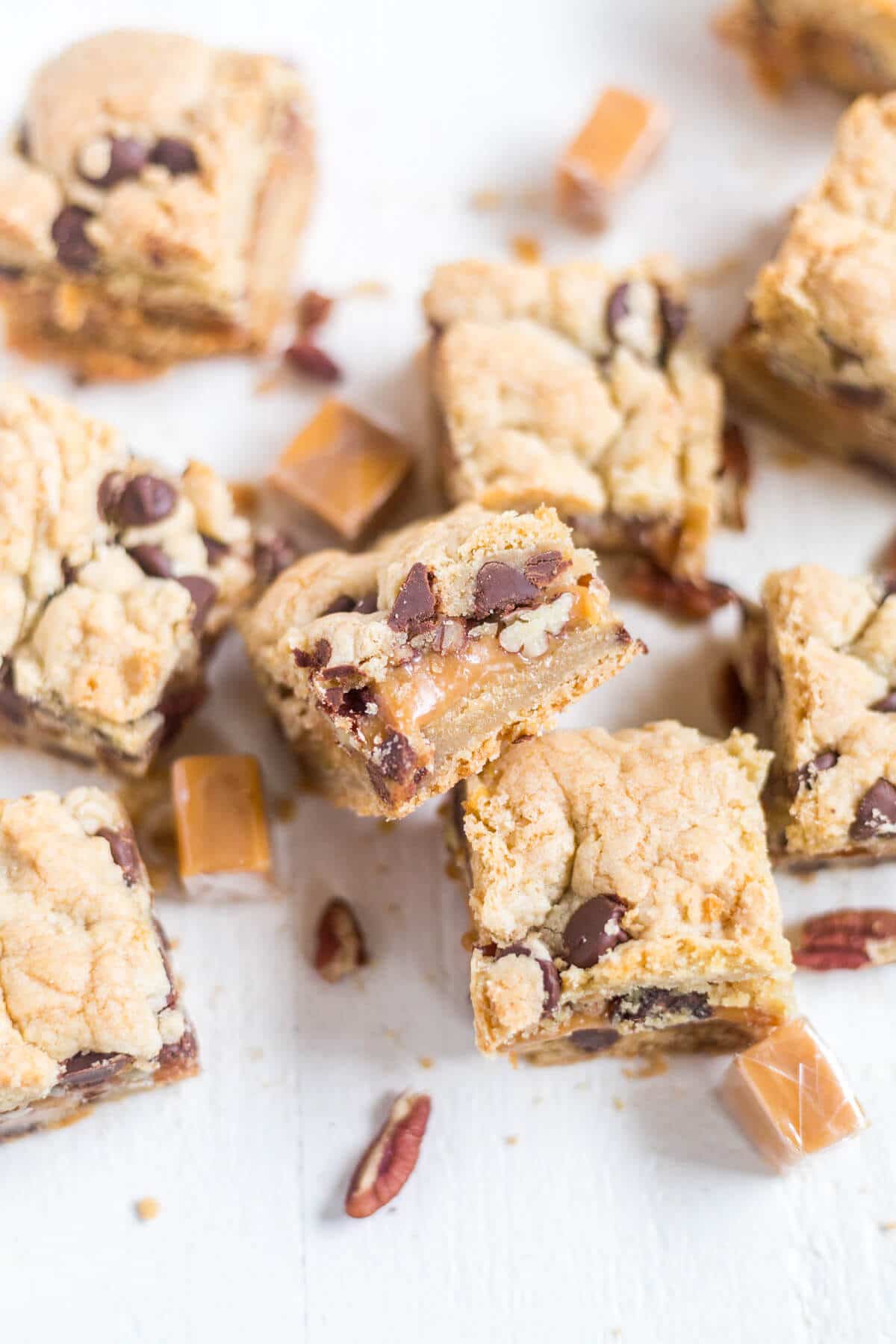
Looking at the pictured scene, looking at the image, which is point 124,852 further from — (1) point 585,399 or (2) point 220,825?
(1) point 585,399

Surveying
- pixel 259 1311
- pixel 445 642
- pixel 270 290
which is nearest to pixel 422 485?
pixel 270 290

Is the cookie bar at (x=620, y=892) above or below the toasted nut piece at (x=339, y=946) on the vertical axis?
above

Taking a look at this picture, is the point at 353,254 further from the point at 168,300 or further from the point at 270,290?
the point at 168,300

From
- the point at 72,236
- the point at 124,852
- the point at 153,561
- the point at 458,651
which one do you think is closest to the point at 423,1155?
the point at 124,852

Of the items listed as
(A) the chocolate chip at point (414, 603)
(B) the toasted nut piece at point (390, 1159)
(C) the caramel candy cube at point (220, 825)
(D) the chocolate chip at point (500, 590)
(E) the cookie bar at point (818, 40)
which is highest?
(E) the cookie bar at point (818, 40)

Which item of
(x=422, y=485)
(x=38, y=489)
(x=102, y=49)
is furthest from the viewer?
(x=422, y=485)

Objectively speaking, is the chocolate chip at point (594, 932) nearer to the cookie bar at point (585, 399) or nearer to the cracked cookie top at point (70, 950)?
the cracked cookie top at point (70, 950)

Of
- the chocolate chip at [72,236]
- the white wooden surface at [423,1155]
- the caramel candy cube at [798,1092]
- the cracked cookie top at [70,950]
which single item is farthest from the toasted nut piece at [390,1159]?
the chocolate chip at [72,236]
